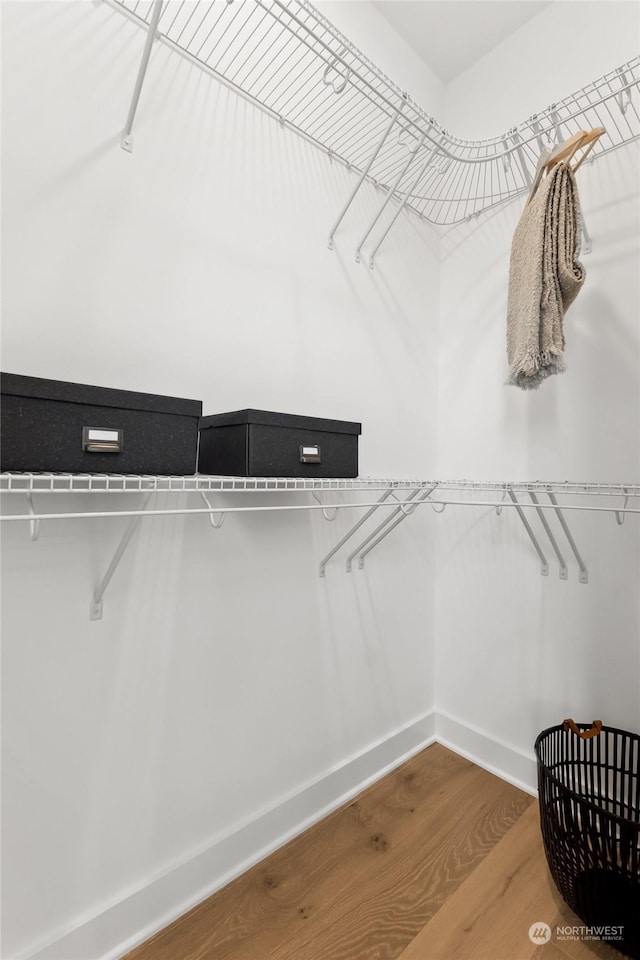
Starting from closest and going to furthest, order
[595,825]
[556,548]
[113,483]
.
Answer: [113,483], [595,825], [556,548]

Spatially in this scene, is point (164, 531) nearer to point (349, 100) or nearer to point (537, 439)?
→ point (537, 439)

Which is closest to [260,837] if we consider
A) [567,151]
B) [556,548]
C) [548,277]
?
[556,548]

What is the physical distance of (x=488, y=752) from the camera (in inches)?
59.7

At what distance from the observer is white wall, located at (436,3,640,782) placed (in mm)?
1256

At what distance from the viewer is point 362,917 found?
101cm

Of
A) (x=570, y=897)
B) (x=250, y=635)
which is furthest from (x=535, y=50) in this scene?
(x=570, y=897)

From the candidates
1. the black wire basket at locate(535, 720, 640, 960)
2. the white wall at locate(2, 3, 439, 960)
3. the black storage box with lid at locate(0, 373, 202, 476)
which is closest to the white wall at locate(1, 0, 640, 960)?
the white wall at locate(2, 3, 439, 960)

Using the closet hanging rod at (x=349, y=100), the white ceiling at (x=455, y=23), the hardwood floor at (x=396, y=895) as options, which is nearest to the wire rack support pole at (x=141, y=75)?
the closet hanging rod at (x=349, y=100)

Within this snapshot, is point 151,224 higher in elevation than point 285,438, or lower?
higher

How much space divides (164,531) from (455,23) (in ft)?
6.13

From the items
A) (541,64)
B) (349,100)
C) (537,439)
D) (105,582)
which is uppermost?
(541,64)

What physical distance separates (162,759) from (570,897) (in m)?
0.92

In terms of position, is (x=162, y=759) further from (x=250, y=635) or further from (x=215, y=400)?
(x=215, y=400)

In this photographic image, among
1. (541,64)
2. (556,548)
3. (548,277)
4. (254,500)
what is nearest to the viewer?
(548,277)
